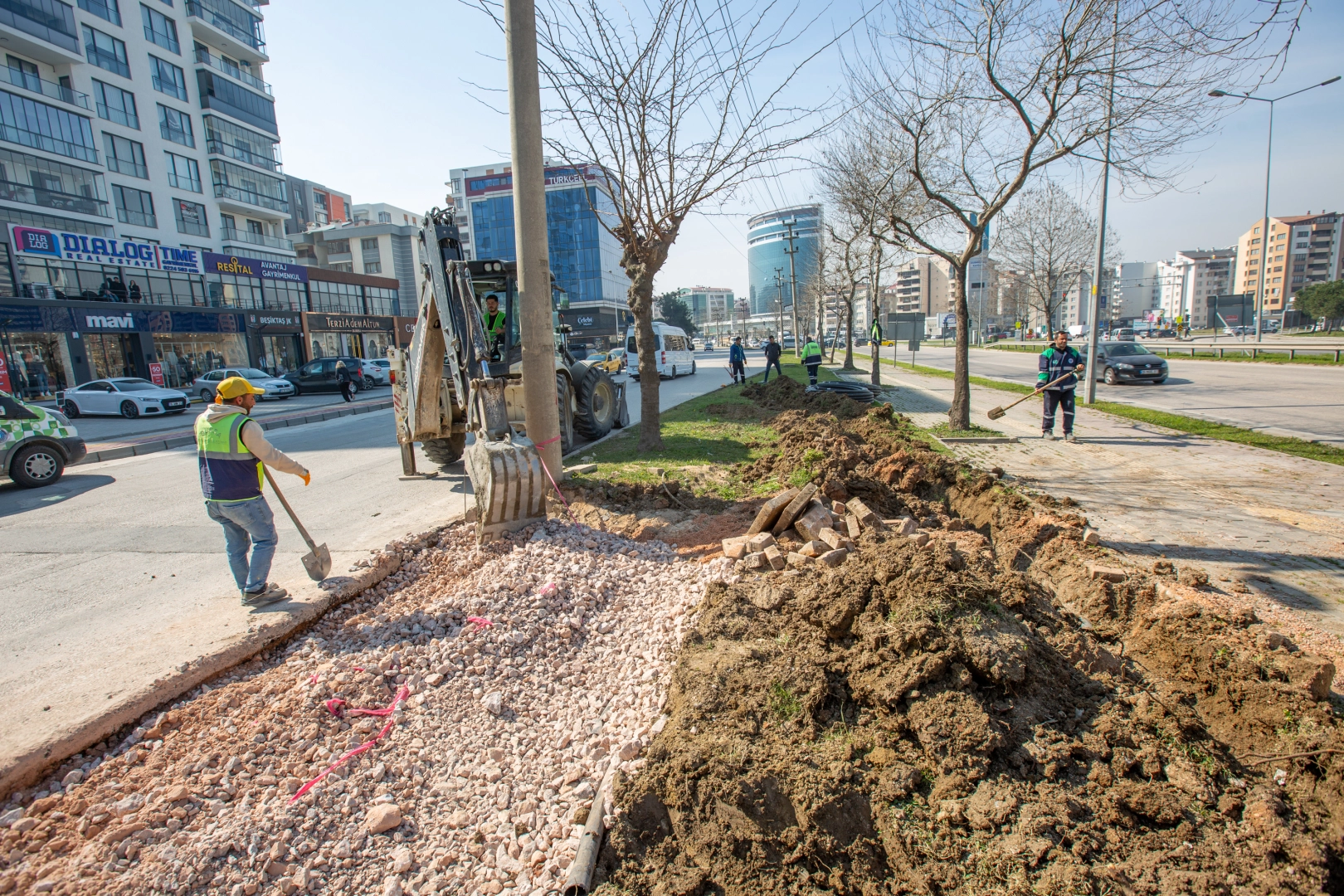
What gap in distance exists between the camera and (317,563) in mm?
5090

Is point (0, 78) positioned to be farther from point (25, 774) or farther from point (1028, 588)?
point (1028, 588)

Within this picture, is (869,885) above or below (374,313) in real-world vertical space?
below

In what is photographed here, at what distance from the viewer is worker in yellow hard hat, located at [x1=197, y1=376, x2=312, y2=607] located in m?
4.75

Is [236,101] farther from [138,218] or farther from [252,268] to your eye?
[252,268]

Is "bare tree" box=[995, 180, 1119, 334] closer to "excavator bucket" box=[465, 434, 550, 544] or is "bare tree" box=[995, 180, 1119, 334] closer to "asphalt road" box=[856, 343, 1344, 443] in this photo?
"asphalt road" box=[856, 343, 1344, 443]

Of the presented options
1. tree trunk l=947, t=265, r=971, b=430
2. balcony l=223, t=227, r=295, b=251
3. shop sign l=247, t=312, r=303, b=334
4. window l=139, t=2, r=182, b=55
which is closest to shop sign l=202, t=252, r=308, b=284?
shop sign l=247, t=312, r=303, b=334

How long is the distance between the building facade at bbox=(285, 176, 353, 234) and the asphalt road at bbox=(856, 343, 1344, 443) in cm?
7032

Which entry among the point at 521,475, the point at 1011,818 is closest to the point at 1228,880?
the point at 1011,818

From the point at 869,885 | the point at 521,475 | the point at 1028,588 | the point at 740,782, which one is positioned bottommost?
the point at 869,885

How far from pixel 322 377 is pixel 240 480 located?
92.8 feet

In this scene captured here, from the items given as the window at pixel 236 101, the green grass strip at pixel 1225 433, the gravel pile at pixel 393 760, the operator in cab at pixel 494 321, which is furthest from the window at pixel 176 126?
the green grass strip at pixel 1225 433

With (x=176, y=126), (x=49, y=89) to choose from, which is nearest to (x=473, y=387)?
(x=49, y=89)

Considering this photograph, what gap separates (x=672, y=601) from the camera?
4.65m

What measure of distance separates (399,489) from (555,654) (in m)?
5.86
